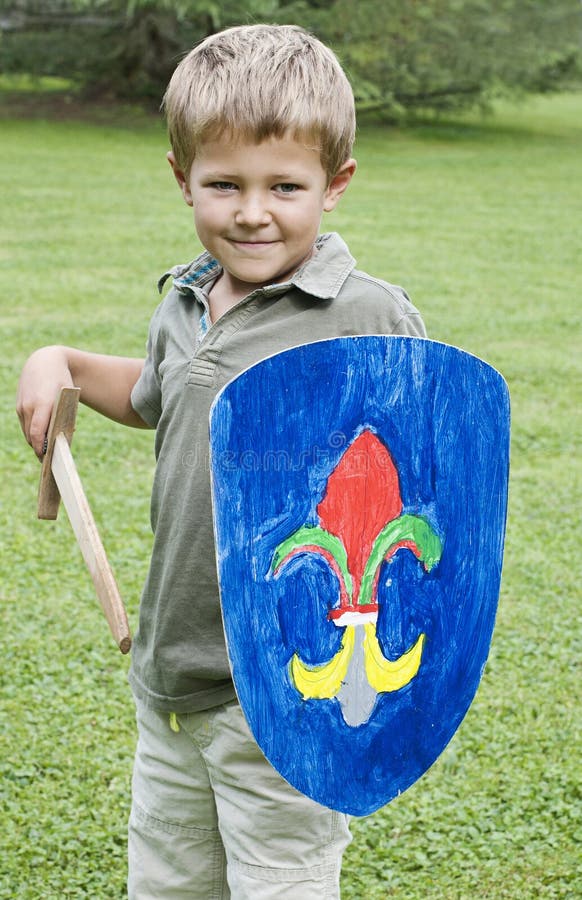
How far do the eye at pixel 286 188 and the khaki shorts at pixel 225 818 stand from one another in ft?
2.31

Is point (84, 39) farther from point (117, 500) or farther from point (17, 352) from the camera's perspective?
point (117, 500)

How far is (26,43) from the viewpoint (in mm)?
19688

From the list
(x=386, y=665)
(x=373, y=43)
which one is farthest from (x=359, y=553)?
(x=373, y=43)

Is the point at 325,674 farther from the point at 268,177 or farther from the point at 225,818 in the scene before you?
the point at 268,177

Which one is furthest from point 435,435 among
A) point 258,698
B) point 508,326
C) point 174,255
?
point 174,255

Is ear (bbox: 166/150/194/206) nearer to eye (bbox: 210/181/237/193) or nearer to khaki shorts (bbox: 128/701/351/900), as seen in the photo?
eye (bbox: 210/181/237/193)

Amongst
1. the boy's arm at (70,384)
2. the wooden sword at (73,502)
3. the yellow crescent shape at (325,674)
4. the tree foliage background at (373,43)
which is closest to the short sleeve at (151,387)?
the boy's arm at (70,384)

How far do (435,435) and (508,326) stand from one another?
576 cm

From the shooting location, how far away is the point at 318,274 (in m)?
1.71

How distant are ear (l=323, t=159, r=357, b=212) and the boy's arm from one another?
423 mm

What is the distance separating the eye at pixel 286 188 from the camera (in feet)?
5.51

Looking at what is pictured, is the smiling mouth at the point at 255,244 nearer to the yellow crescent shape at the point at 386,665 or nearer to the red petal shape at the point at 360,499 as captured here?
the red petal shape at the point at 360,499

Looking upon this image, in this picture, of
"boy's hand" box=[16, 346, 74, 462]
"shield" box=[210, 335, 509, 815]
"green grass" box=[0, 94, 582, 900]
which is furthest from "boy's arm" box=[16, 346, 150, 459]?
"green grass" box=[0, 94, 582, 900]

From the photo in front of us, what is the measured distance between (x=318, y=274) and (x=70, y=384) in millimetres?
429
